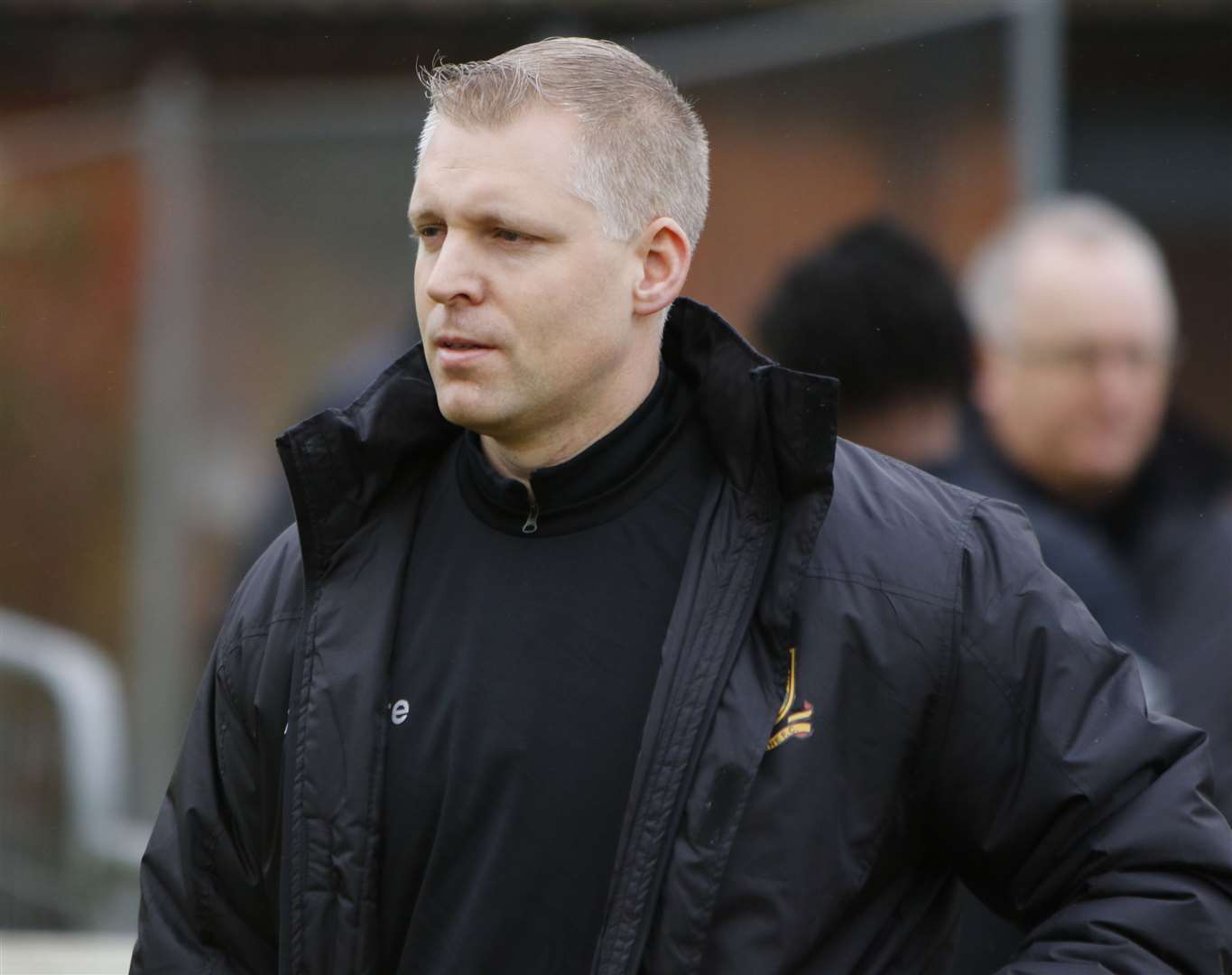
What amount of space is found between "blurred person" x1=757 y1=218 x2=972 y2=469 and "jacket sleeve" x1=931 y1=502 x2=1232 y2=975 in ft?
4.76

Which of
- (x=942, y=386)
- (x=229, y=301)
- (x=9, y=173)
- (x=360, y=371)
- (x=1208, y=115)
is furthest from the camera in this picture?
(x=1208, y=115)

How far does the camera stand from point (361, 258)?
7.60 m

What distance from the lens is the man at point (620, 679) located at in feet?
9.23

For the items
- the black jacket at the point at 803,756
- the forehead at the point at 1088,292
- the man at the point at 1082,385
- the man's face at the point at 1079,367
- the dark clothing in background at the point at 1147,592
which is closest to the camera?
the black jacket at the point at 803,756

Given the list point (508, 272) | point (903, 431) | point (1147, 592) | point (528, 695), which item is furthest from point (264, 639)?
point (1147, 592)

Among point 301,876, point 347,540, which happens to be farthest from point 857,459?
point 301,876

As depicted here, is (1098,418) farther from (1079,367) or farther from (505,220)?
(505,220)

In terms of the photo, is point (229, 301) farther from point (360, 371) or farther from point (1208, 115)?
point (1208, 115)

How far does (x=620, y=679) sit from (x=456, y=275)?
0.57 metres

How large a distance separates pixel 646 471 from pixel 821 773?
509mm

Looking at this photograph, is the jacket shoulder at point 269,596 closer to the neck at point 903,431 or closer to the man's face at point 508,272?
the man's face at point 508,272

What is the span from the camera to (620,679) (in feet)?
9.64

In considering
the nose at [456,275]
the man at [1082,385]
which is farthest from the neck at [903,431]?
the nose at [456,275]

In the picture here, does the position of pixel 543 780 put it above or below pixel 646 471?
below
